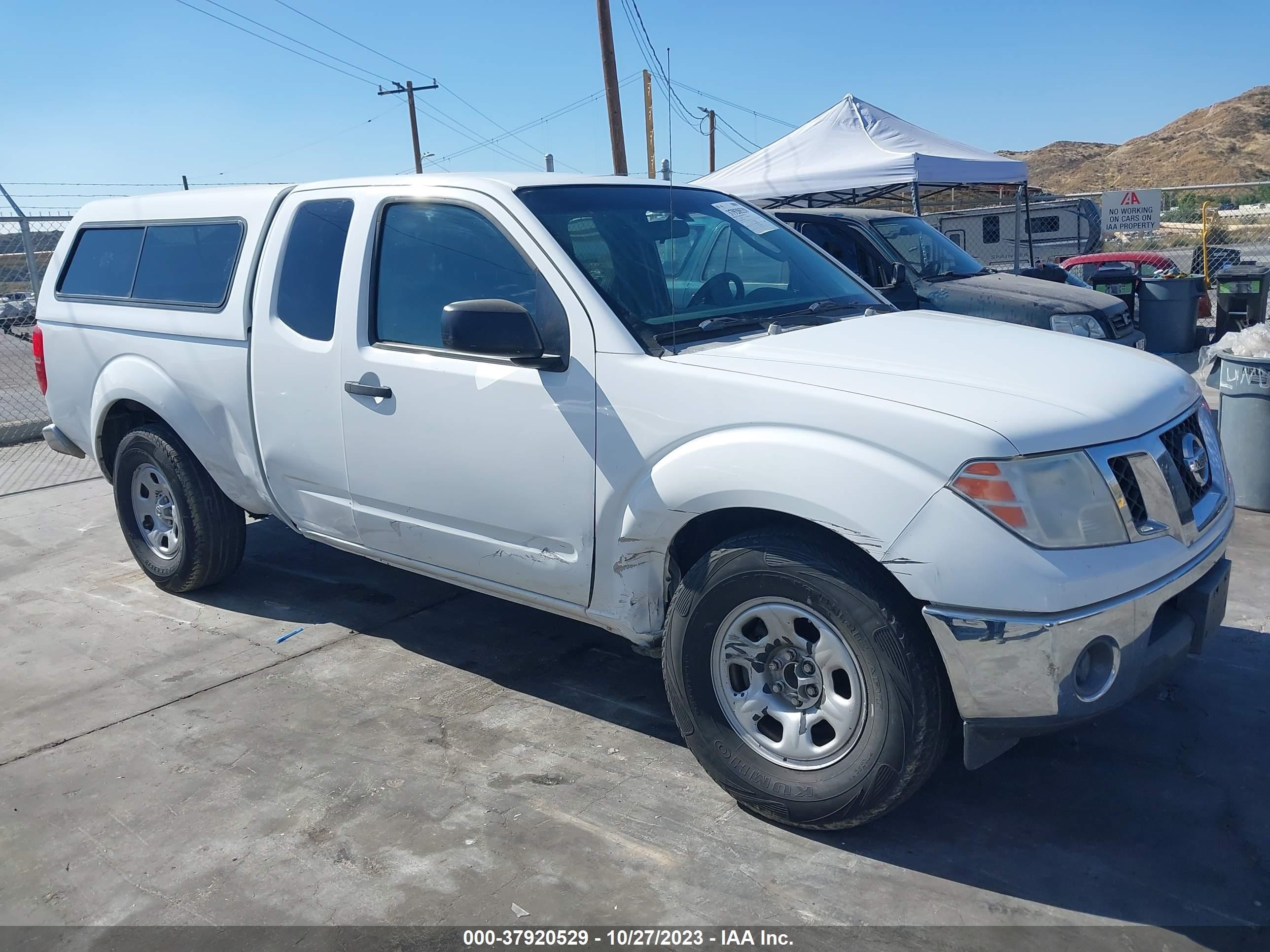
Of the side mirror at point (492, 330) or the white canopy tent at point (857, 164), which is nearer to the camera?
the side mirror at point (492, 330)

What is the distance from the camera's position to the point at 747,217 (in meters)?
4.50

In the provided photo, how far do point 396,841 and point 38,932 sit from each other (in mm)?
988

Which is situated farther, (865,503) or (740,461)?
(740,461)

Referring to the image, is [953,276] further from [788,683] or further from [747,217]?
[788,683]

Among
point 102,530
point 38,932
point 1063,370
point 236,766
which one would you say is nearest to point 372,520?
point 236,766

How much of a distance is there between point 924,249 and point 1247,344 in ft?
11.6

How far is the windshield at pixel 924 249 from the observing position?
9234 mm

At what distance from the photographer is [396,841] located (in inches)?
128

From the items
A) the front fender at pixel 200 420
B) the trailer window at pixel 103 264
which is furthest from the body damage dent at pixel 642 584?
the trailer window at pixel 103 264

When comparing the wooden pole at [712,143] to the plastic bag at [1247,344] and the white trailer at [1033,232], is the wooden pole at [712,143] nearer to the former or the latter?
the white trailer at [1033,232]

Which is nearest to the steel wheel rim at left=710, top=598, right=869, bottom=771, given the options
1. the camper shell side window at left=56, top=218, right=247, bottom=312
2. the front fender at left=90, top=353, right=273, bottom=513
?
the front fender at left=90, top=353, right=273, bottom=513

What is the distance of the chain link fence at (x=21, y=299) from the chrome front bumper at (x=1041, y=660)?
311 inches

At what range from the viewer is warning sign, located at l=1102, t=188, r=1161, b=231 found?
16125 millimetres

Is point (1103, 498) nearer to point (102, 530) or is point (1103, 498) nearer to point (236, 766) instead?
point (236, 766)
